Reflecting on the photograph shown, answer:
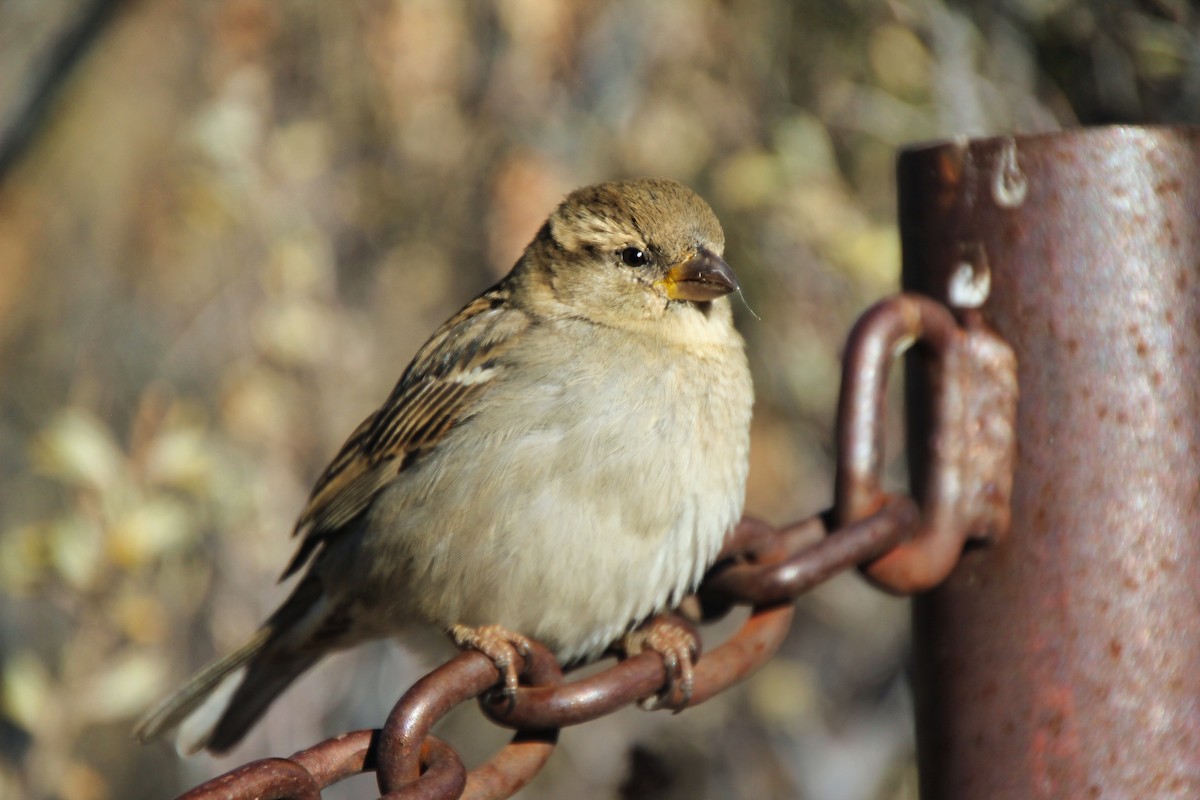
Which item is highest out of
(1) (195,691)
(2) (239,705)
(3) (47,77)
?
(3) (47,77)

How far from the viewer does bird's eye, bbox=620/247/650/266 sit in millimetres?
2998

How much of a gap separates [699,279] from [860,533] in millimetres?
1184

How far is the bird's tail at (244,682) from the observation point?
3.15m

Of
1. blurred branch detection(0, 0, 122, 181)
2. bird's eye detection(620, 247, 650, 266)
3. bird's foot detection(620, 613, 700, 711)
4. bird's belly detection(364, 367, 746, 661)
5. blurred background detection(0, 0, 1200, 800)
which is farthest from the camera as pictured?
blurred branch detection(0, 0, 122, 181)

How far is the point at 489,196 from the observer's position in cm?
567

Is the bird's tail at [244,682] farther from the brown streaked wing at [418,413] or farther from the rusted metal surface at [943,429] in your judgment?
the rusted metal surface at [943,429]

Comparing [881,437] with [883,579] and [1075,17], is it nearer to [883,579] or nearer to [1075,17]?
[883,579]

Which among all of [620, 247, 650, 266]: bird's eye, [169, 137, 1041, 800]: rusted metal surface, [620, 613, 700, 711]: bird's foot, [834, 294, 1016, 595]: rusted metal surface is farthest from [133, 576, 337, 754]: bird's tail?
[834, 294, 1016, 595]: rusted metal surface

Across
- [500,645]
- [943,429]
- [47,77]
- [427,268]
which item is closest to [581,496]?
[500,645]

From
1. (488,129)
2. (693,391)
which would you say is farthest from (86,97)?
(693,391)

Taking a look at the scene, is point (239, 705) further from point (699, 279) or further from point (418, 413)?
point (699, 279)

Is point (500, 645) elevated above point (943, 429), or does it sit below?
below

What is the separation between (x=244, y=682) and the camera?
3.28 m

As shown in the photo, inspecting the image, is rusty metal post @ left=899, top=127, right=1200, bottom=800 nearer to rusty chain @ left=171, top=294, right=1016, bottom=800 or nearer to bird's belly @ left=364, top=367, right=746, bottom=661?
rusty chain @ left=171, top=294, right=1016, bottom=800
